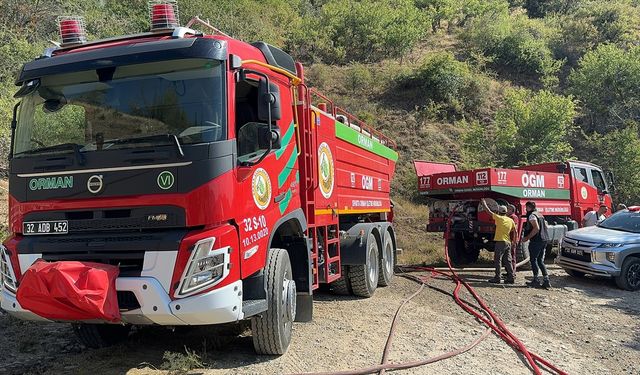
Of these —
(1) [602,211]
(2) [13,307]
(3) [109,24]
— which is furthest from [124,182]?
(3) [109,24]

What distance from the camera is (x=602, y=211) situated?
13.4 m

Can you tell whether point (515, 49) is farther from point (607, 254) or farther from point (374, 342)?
point (374, 342)

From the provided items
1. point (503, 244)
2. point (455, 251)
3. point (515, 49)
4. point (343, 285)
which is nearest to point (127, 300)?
point (343, 285)

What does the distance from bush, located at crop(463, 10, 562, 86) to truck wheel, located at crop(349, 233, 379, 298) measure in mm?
27973

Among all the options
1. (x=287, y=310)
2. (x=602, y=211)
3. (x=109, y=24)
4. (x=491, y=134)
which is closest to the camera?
(x=287, y=310)

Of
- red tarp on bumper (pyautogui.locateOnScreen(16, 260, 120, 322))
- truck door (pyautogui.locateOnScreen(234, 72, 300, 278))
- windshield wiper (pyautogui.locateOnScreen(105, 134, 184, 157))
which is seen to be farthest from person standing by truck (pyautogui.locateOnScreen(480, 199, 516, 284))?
red tarp on bumper (pyautogui.locateOnScreen(16, 260, 120, 322))

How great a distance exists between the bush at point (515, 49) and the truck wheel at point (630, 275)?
24910 mm

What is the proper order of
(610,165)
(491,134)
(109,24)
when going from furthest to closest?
(491,134), (610,165), (109,24)

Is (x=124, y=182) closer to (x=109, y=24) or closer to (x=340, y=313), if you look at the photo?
(x=340, y=313)

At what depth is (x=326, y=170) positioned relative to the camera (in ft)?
22.6

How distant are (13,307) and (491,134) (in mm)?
24970

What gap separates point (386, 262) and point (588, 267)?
4.04m

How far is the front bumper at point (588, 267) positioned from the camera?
32.0 feet

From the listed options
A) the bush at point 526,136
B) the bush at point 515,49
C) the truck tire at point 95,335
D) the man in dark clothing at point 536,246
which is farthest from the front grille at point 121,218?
the bush at point 515,49
